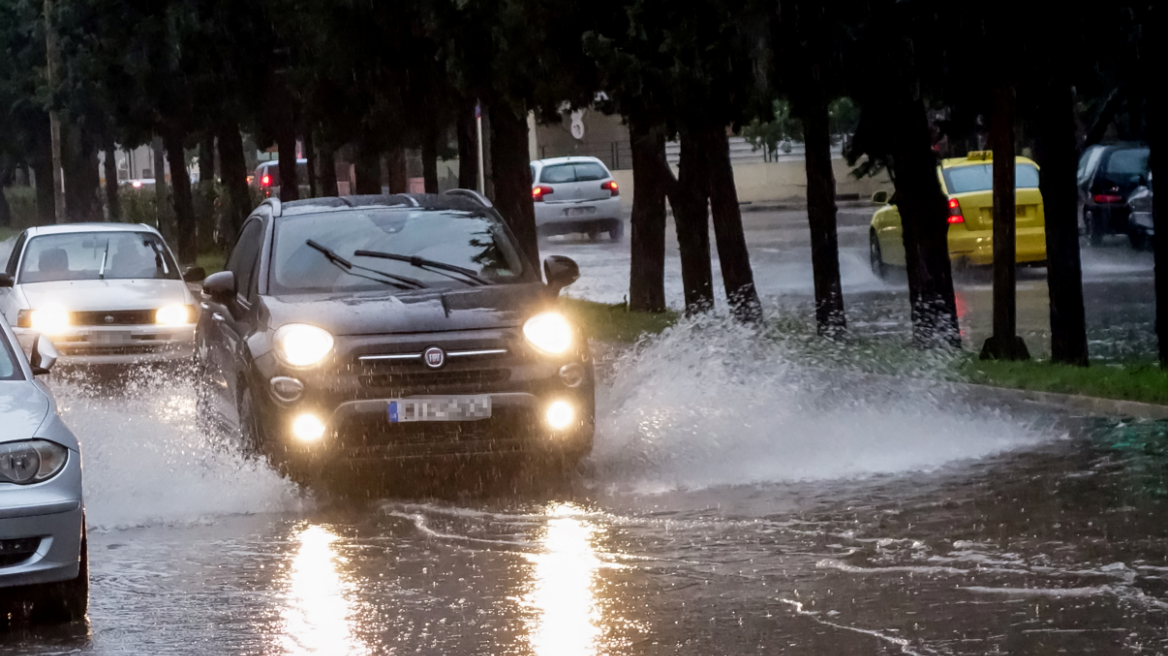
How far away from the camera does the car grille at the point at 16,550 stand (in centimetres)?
698

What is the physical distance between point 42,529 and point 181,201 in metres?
35.5

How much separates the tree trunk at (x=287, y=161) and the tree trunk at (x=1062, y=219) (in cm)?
2352

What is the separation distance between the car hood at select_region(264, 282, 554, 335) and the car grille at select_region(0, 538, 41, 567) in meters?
3.17

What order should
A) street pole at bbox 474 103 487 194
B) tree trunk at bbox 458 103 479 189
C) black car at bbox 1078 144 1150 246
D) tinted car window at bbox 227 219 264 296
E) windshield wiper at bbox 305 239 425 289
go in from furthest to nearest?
black car at bbox 1078 144 1150 246
tree trunk at bbox 458 103 479 189
street pole at bbox 474 103 487 194
tinted car window at bbox 227 219 264 296
windshield wiper at bbox 305 239 425 289

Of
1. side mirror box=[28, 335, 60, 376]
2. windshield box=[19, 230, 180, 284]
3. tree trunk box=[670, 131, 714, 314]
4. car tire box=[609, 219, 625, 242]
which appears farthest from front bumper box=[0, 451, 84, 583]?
car tire box=[609, 219, 625, 242]

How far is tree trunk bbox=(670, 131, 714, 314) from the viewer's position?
19.7 m

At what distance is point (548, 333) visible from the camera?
1032 cm

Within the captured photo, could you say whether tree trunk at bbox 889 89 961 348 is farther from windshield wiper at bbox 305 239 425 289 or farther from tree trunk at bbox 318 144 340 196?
tree trunk at bbox 318 144 340 196

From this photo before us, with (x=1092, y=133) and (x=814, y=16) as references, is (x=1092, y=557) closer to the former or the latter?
(x=814, y=16)

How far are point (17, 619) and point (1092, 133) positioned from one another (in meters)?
27.7

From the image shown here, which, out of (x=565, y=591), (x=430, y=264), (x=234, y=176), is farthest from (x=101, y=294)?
(x=234, y=176)

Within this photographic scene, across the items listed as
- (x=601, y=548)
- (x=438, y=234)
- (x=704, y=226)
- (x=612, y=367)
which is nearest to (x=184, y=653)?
(x=601, y=548)

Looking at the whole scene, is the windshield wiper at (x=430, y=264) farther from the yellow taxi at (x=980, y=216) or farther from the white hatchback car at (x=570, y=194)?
the white hatchback car at (x=570, y=194)

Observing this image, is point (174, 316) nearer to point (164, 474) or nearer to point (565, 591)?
point (164, 474)
